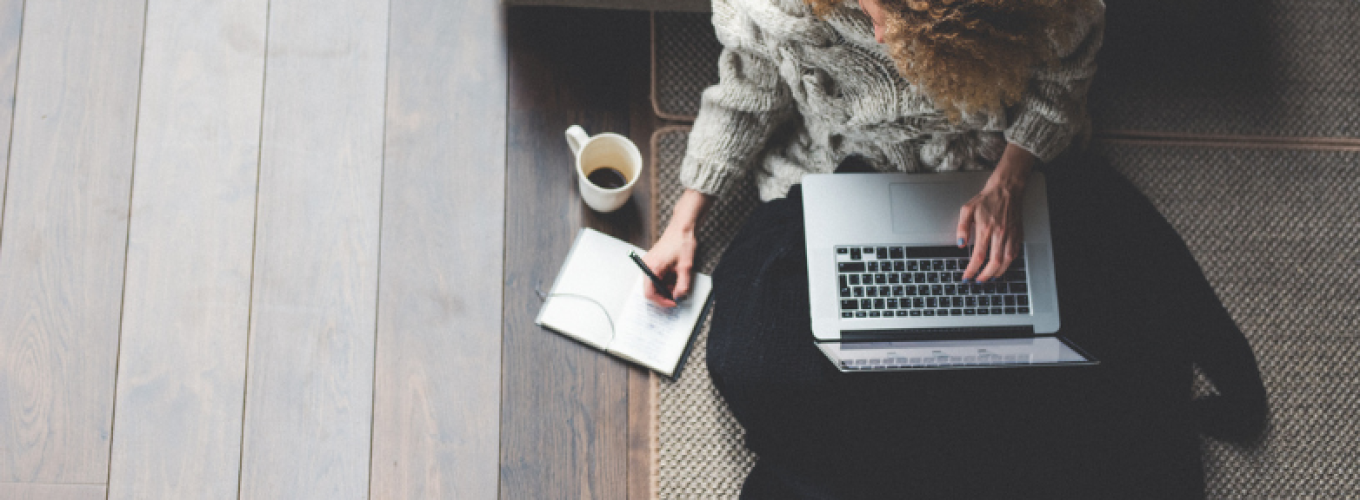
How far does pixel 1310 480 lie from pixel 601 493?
1.10 meters

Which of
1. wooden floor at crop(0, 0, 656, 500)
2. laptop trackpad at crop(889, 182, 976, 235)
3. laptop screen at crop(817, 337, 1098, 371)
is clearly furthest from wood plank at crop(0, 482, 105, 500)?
laptop trackpad at crop(889, 182, 976, 235)

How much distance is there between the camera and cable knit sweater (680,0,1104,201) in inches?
35.1

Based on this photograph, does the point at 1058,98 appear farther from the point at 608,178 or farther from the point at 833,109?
the point at 608,178

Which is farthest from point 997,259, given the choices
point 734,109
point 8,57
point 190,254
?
point 8,57

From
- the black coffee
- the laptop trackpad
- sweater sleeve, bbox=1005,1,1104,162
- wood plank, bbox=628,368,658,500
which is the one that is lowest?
wood plank, bbox=628,368,658,500

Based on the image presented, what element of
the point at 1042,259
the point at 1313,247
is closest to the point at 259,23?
the point at 1042,259

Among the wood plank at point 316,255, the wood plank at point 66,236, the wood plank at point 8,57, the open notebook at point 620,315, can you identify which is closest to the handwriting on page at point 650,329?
the open notebook at point 620,315

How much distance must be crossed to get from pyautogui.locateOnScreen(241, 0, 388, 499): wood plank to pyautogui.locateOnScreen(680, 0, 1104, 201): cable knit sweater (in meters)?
0.55

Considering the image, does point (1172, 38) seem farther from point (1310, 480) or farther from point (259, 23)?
point (259, 23)

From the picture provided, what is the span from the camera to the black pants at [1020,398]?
110cm

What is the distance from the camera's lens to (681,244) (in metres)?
1.23

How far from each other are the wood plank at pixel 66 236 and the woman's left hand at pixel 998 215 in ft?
4.13

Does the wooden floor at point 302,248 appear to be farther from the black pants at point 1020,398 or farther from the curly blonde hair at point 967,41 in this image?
the curly blonde hair at point 967,41

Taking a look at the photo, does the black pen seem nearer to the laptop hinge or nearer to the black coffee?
the black coffee
